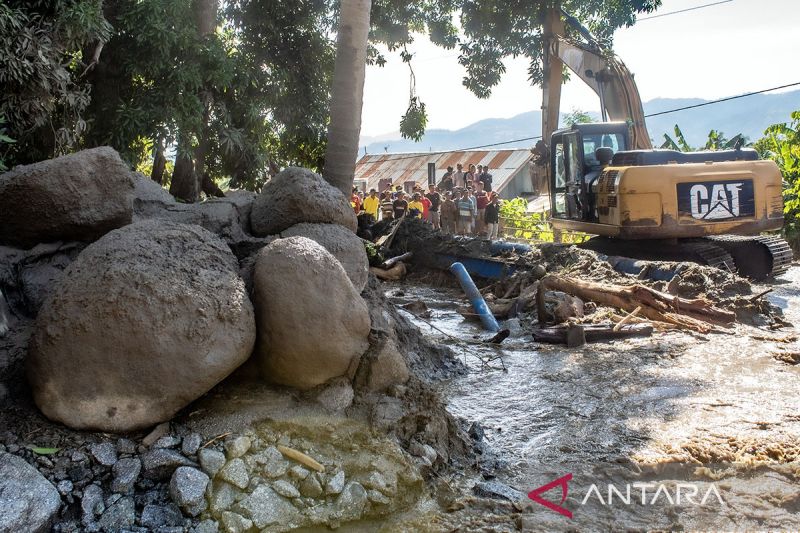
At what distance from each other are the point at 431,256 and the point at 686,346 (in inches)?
234

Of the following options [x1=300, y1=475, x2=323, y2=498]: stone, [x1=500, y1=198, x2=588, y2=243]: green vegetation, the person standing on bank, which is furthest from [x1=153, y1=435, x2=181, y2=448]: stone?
the person standing on bank

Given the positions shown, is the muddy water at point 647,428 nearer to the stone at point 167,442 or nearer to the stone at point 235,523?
the stone at point 235,523

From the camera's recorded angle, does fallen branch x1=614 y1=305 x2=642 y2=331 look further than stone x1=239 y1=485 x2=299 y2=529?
Yes

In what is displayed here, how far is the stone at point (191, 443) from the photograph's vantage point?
3533 millimetres

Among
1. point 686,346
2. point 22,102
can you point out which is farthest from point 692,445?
point 22,102

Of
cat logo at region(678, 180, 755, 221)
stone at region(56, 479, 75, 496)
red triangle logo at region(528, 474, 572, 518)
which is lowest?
red triangle logo at region(528, 474, 572, 518)

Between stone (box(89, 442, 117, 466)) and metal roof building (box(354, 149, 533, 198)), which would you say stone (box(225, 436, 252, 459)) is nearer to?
stone (box(89, 442, 117, 466))

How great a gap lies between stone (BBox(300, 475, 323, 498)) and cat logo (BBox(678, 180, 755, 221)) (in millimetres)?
8169

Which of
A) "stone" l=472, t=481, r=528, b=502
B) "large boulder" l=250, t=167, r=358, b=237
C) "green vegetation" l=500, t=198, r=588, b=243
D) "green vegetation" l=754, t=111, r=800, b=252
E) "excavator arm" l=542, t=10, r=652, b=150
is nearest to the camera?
"stone" l=472, t=481, r=528, b=502

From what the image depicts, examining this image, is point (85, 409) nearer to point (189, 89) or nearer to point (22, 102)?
point (22, 102)

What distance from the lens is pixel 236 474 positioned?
3.49 m

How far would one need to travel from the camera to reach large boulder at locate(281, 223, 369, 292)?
5277mm

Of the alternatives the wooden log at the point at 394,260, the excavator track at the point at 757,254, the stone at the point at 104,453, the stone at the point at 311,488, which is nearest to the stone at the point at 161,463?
the stone at the point at 104,453

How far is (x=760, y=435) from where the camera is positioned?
4.59 m
